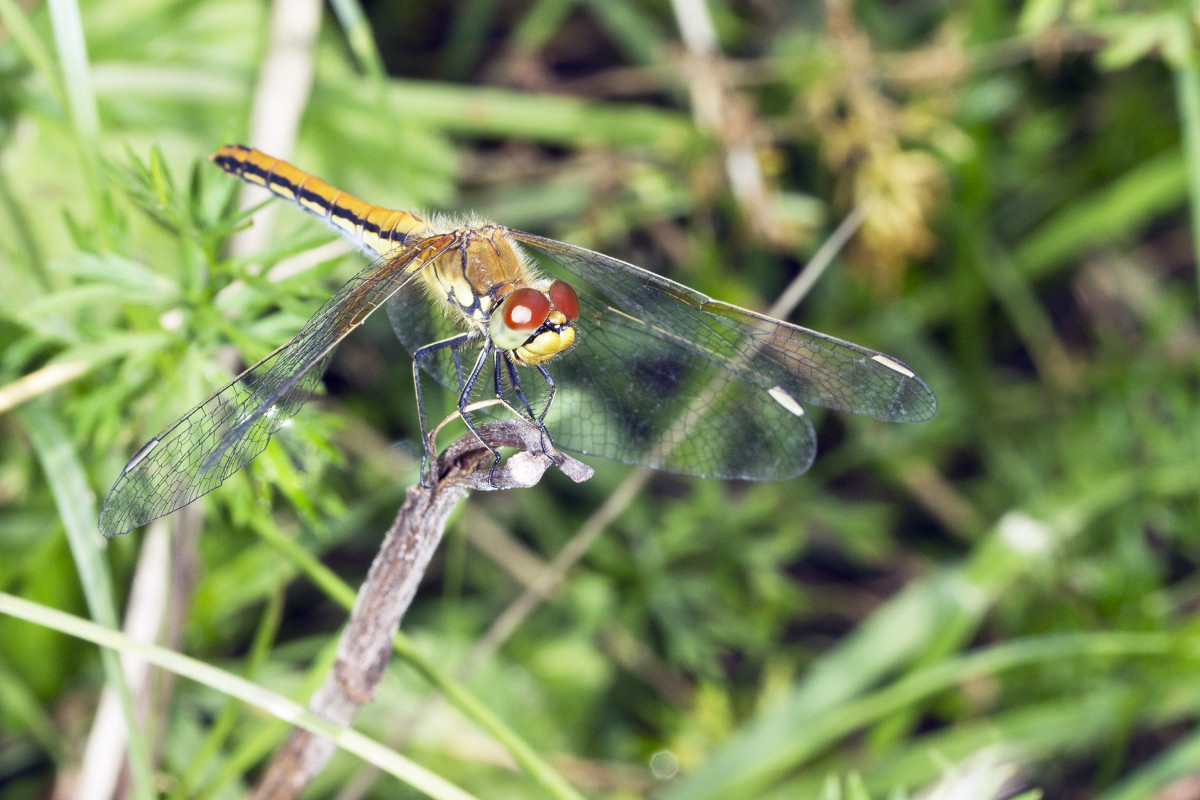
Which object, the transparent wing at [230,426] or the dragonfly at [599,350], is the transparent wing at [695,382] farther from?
the transparent wing at [230,426]

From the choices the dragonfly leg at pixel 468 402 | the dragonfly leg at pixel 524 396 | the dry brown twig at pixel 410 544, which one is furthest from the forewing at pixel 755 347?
the dry brown twig at pixel 410 544

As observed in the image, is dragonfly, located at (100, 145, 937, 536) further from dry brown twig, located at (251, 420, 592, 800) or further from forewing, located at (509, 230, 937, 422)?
dry brown twig, located at (251, 420, 592, 800)

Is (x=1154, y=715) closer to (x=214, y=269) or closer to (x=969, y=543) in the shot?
(x=969, y=543)

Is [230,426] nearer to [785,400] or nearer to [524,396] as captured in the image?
[524,396]

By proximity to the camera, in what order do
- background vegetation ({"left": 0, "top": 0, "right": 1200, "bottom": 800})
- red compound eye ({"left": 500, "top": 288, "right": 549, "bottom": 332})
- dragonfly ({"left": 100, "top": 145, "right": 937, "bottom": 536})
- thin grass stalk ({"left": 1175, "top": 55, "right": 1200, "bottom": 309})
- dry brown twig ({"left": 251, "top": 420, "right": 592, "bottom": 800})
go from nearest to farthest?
dry brown twig ({"left": 251, "top": 420, "right": 592, "bottom": 800}) < red compound eye ({"left": 500, "top": 288, "right": 549, "bottom": 332}) < dragonfly ({"left": 100, "top": 145, "right": 937, "bottom": 536}) < background vegetation ({"left": 0, "top": 0, "right": 1200, "bottom": 800}) < thin grass stalk ({"left": 1175, "top": 55, "right": 1200, "bottom": 309})

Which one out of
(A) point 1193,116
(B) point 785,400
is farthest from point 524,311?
(A) point 1193,116

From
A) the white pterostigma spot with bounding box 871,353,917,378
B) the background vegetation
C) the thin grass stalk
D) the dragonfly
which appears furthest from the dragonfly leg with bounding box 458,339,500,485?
the thin grass stalk

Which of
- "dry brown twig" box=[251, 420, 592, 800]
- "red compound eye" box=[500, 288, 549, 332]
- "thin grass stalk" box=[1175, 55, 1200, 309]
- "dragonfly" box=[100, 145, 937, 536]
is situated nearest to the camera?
"dry brown twig" box=[251, 420, 592, 800]
